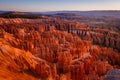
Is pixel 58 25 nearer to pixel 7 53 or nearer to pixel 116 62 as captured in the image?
pixel 116 62

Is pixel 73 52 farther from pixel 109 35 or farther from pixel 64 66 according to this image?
pixel 109 35

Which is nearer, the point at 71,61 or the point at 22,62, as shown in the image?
the point at 22,62

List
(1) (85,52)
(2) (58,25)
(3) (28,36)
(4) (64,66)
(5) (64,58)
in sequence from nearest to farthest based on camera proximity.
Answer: (4) (64,66) < (5) (64,58) < (1) (85,52) < (3) (28,36) < (2) (58,25)

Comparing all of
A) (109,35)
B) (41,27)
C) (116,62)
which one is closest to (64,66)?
(116,62)

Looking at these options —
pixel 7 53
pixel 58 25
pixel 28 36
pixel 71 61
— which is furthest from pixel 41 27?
pixel 7 53

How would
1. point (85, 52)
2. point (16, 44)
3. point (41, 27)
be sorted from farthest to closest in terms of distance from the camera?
point (41, 27) → point (85, 52) → point (16, 44)

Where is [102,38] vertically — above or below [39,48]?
below

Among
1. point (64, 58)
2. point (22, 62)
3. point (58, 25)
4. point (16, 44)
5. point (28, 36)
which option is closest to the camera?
point (22, 62)

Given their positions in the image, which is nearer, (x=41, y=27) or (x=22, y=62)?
(x=22, y=62)

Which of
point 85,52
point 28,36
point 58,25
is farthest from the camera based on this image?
point 58,25
